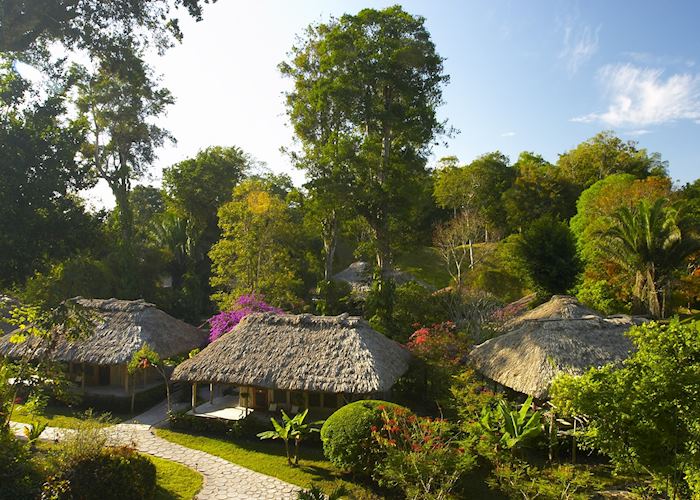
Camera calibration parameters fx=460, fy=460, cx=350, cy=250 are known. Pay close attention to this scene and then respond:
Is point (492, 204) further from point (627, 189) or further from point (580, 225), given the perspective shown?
point (627, 189)

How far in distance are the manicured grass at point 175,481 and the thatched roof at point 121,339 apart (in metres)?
6.42

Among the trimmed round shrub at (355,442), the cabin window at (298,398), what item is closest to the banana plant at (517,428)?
the trimmed round shrub at (355,442)

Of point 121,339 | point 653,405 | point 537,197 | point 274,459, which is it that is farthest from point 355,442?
point 537,197

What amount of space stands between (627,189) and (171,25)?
88.7ft

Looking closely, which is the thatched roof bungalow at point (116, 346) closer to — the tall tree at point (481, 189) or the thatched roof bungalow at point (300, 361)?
the thatched roof bungalow at point (300, 361)

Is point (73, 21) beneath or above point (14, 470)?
above

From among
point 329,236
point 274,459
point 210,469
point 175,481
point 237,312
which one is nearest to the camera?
point 175,481

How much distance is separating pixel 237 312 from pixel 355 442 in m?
12.1

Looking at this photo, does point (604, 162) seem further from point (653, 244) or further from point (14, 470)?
point (14, 470)

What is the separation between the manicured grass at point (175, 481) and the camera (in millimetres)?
10914

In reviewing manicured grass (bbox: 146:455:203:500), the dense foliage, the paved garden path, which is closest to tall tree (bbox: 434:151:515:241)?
the paved garden path

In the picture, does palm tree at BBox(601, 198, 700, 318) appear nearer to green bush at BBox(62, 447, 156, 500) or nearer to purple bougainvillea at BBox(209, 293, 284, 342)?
purple bougainvillea at BBox(209, 293, 284, 342)

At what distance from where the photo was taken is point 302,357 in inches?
614

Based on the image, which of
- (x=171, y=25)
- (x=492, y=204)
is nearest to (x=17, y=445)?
(x=171, y=25)
